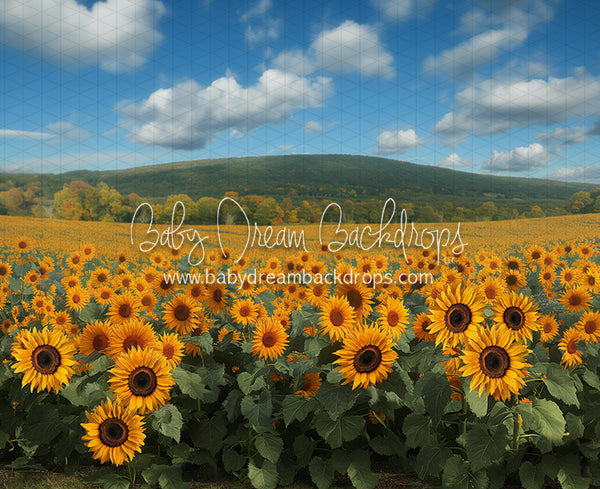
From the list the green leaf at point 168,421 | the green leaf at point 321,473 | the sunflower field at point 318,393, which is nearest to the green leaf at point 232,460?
the sunflower field at point 318,393

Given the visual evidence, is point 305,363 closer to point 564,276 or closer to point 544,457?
point 544,457

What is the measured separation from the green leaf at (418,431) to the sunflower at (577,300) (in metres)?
2.46

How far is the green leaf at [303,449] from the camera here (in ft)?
12.1

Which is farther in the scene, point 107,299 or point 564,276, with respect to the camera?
point 564,276

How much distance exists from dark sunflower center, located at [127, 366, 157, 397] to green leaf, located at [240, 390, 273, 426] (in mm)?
760

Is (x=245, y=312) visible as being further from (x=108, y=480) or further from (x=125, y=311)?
(x=108, y=480)

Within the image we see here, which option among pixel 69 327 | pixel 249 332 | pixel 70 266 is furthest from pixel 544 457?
pixel 70 266

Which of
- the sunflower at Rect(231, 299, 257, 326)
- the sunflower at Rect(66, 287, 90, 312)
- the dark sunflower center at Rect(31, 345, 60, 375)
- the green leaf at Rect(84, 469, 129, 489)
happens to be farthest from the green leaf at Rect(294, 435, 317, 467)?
the sunflower at Rect(66, 287, 90, 312)

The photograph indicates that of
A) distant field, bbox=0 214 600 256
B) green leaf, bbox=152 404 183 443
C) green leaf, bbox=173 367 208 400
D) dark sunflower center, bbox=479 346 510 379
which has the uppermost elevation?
distant field, bbox=0 214 600 256

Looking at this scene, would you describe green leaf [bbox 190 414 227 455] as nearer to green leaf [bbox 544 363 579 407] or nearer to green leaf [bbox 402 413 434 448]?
green leaf [bbox 402 413 434 448]

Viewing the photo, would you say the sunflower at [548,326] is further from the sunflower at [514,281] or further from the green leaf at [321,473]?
the green leaf at [321,473]

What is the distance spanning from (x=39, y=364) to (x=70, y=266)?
4625mm

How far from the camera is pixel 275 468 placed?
142 inches

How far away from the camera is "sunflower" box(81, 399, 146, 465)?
3201mm
